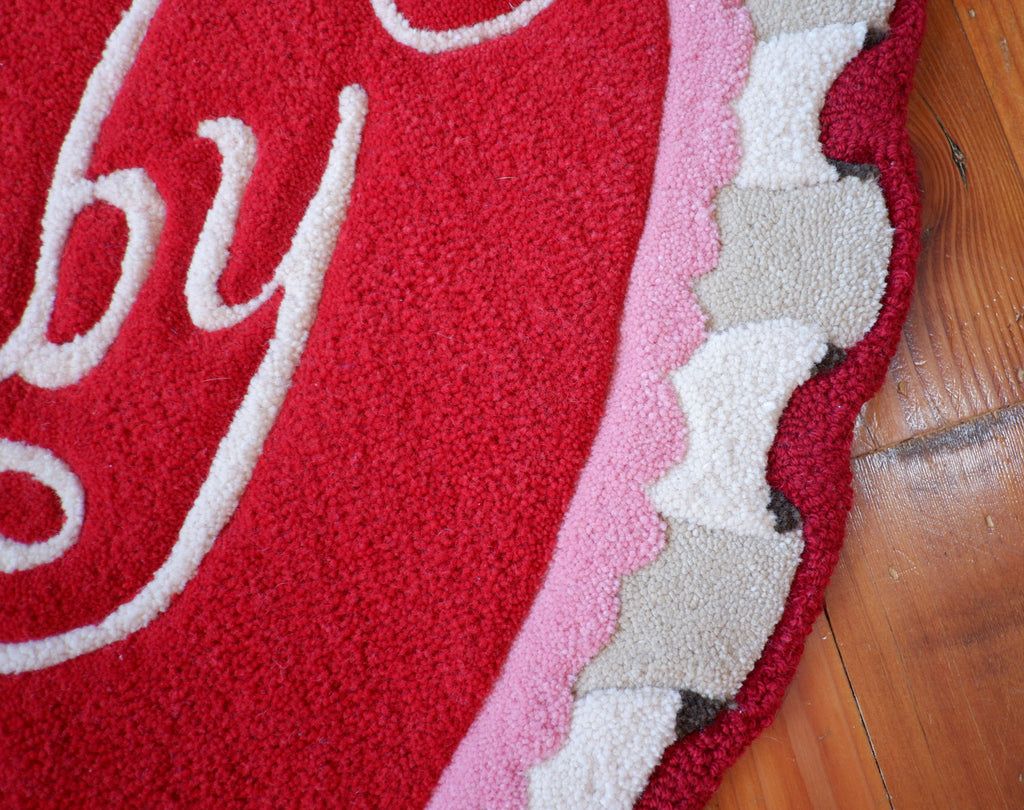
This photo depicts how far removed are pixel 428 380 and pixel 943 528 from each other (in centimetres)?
39

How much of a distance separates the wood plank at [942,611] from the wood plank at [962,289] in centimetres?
2

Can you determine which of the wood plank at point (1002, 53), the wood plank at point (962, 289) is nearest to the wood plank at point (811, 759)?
the wood plank at point (962, 289)

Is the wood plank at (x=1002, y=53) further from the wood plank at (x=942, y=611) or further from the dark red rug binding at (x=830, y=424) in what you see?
the wood plank at (x=942, y=611)

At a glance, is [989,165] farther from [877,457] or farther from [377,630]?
[377,630]

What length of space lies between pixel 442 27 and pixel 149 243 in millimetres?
269

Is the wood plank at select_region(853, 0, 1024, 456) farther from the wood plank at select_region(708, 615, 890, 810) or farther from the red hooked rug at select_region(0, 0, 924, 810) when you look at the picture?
the wood plank at select_region(708, 615, 890, 810)

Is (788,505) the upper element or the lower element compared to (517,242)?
lower

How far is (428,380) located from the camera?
49 centimetres

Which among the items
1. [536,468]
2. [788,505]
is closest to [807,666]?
[788,505]

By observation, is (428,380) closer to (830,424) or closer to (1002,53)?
(830,424)

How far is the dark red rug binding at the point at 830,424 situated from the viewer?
0.46 metres

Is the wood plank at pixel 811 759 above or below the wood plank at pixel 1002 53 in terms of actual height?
below

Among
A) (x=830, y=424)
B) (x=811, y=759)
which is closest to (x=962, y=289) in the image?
(x=830, y=424)

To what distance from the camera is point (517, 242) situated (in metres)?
0.49
